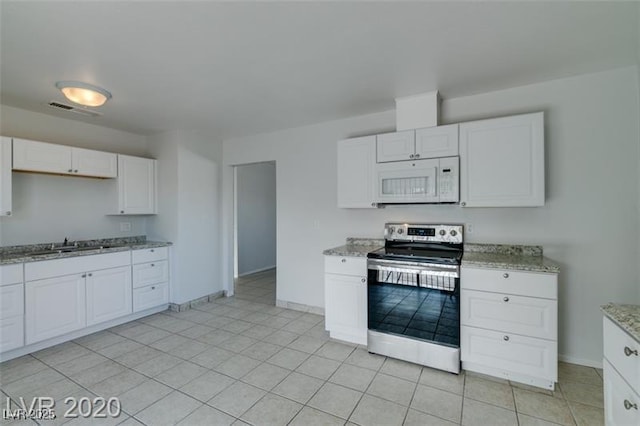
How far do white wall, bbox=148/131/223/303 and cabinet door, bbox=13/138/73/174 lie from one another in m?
1.09

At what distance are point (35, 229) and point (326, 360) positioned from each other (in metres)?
3.55

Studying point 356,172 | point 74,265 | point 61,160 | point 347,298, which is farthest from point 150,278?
point 356,172

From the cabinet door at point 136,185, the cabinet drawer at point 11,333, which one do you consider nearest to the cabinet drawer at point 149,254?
the cabinet door at point 136,185

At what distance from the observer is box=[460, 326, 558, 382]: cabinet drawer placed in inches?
82.7

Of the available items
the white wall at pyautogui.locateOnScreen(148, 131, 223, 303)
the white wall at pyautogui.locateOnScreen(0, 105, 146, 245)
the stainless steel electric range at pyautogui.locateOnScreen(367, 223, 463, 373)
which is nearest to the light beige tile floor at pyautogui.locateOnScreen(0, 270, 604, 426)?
the stainless steel electric range at pyautogui.locateOnScreen(367, 223, 463, 373)

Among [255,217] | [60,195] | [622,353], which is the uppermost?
[60,195]

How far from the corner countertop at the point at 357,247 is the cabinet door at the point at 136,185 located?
275 cm

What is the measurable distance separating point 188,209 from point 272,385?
2762mm

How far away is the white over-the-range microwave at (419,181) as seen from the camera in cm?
264

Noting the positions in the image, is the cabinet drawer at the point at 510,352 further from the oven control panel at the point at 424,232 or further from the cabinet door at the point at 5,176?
the cabinet door at the point at 5,176

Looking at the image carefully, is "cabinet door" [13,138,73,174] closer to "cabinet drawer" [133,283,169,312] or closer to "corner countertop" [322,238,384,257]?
"cabinet drawer" [133,283,169,312]

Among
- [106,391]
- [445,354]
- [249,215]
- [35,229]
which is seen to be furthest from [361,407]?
[249,215]

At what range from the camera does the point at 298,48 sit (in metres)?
2.03

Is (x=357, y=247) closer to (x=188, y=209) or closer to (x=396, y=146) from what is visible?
(x=396, y=146)
